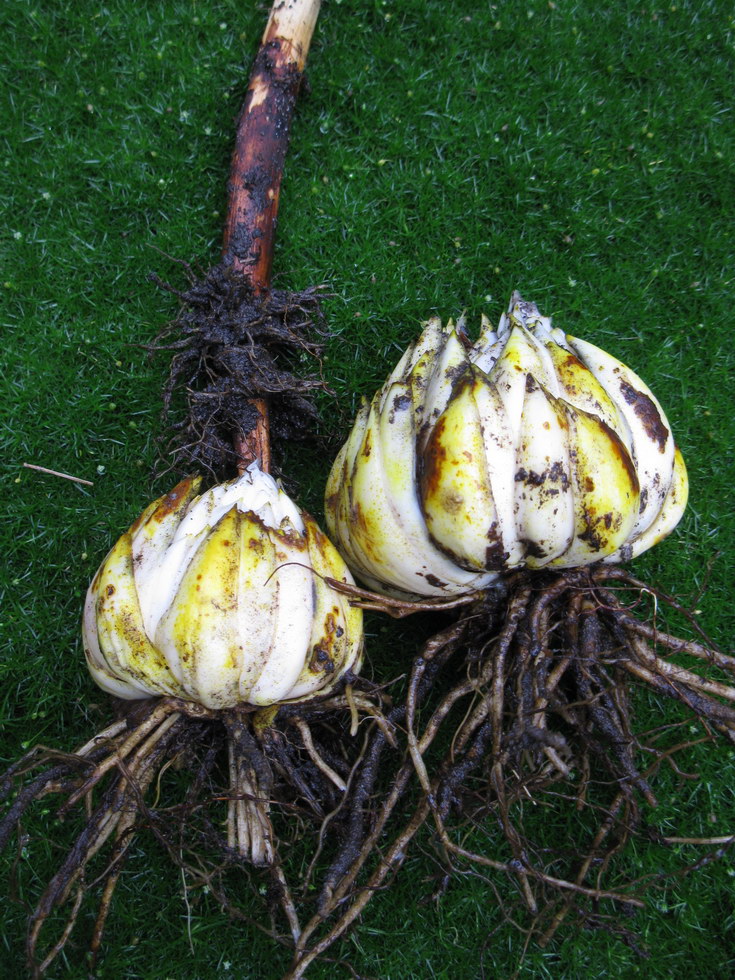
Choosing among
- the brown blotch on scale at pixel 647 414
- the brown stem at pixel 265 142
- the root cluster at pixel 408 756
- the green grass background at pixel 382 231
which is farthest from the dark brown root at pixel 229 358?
the brown blotch on scale at pixel 647 414

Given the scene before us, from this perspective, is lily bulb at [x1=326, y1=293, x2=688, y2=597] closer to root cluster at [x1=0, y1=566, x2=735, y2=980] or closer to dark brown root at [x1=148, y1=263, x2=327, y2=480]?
root cluster at [x1=0, y1=566, x2=735, y2=980]

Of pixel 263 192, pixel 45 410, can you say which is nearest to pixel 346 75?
pixel 263 192

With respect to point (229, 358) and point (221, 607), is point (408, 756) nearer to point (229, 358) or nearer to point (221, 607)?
point (221, 607)

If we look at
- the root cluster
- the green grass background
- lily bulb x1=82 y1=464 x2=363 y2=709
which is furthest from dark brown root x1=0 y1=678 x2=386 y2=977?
the green grass background

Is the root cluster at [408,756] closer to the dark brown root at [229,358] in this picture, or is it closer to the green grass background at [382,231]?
the green grass background at [382,231]

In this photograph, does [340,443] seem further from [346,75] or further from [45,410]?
[346,75]
